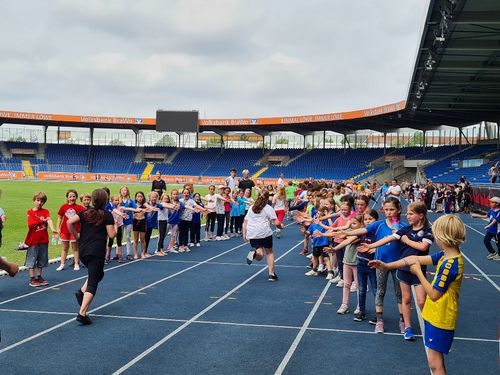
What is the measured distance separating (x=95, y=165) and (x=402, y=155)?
41.2 m

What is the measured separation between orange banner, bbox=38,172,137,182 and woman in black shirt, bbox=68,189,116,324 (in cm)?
6481

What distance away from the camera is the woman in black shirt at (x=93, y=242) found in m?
7.41

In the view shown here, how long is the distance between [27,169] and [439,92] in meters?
57.5

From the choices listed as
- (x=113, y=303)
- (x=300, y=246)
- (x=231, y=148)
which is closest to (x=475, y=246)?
(x=300, y=246)

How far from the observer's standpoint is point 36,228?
9.73 metres

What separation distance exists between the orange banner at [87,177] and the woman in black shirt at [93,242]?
64.8m

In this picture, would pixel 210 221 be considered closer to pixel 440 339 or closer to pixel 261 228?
pixel 261 228

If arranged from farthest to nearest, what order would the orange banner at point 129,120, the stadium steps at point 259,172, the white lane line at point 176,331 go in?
1. the stadium steps at point 259,172
2. the orange banner at point 129,120
3. the white lane line at point 176,331

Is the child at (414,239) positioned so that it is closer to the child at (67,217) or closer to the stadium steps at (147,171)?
the child at (67,217)

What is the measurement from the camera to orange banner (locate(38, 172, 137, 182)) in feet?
231

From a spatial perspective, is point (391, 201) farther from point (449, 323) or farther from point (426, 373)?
point (449, 323)

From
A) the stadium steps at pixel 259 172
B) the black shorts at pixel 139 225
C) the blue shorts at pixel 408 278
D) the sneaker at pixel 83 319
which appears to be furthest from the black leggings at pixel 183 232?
the stadium steps at pixel 259 172

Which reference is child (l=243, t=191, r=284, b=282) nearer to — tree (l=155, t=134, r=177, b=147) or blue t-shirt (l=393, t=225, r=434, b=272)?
blue t-shirt (l=393, t=225, r=434, b=272)

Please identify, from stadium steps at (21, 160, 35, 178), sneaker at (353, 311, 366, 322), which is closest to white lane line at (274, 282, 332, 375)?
sneaker at (353, 311, 366, 322)
